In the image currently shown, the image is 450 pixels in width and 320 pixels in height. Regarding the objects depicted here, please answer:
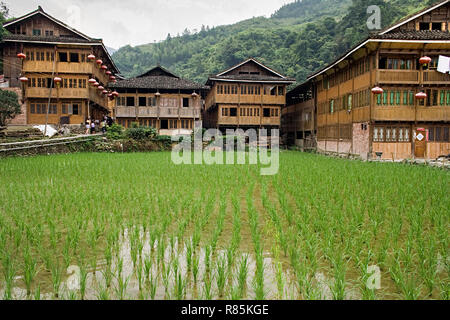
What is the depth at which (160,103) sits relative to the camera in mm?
29359

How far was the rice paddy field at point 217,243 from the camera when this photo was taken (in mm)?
3455

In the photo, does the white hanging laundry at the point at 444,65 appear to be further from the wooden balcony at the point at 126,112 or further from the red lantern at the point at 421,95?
the wooden balcony at the point at 126,112

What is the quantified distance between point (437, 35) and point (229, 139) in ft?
45.2

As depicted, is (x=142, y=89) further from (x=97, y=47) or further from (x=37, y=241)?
(x=37, y=241)

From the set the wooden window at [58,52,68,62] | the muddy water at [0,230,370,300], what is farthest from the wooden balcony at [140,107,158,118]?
the muddy water at [0,230,370,300]

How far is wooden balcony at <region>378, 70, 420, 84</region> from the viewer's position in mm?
18688

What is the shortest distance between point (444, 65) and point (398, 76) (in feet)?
7.56

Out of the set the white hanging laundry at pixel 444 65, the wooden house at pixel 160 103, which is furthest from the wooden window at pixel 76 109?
the white hanging laundry at pixel 444 65

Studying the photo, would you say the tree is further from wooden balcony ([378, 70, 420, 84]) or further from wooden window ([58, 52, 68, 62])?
wooden balcony ([378, 70, 420, 84])

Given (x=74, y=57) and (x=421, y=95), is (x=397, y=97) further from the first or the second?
(x=74, y=57)

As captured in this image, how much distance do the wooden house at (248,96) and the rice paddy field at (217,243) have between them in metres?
20.4

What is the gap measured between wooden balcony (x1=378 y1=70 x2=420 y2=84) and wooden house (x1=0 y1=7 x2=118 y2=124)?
1835cm

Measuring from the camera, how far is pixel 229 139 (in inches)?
1005

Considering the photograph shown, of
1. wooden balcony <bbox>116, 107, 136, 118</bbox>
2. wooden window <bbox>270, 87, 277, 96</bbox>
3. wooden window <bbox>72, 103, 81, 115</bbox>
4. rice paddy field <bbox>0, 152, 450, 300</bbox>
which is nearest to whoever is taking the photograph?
rice paddy field <bbox>0, 152, 450, 300</bbox>
